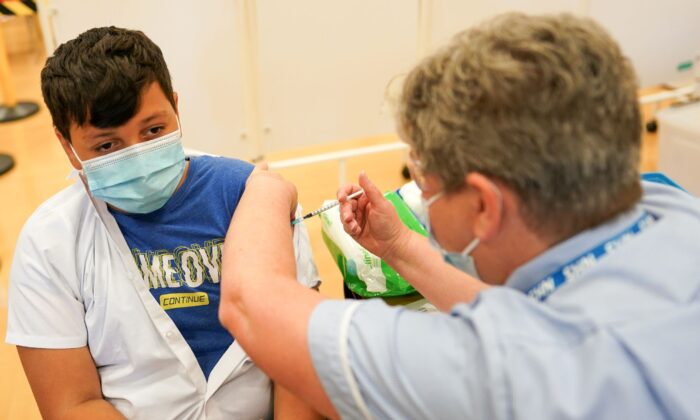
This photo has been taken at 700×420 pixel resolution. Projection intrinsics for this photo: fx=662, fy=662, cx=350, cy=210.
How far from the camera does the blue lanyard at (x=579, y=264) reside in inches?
36.9

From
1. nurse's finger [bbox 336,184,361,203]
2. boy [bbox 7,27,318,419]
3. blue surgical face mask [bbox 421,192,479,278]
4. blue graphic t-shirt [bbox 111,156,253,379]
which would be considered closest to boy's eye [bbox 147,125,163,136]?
boy [bbox 7,27,318,419]

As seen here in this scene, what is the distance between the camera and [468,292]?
1.40 m

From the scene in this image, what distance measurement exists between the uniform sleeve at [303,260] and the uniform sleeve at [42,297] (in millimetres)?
482

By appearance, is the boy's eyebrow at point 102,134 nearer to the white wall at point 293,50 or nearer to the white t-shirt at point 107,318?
the white t-shirt at point 107,318

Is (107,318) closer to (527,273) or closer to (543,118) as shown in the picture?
(527,273)

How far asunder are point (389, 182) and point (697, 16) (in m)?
1.80

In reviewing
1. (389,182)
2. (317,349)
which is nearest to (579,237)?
(317,349)

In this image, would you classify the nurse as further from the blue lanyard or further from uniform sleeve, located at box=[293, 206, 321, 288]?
uniform sleeve, located at box=[293, 206, 321, 288]

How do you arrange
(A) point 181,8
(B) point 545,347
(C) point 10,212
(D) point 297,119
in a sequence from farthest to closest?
(C) point 10,212, (D) point 297,119, (A) point 181,8, (B) point 545,347

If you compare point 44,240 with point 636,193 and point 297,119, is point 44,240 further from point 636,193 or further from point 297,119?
point 297,119

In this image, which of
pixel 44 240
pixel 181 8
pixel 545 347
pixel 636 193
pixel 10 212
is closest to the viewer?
pixel 545 347

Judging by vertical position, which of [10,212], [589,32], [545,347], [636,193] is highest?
[589,32]

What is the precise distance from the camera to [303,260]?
60.7 inches

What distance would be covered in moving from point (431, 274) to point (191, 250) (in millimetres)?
538
